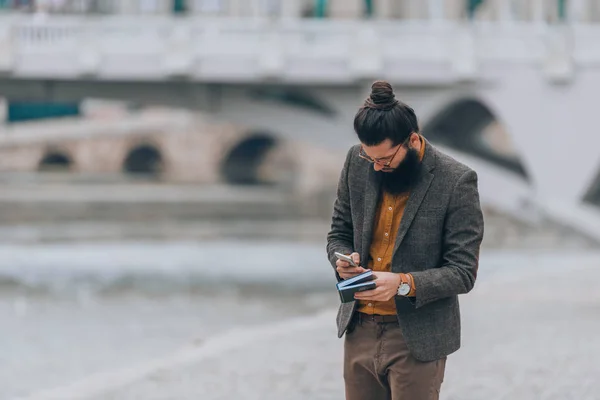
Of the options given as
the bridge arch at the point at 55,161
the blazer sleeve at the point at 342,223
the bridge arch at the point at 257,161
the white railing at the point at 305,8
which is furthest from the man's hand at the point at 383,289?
the bridge arch at the point at 55,161

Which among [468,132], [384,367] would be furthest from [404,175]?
[468,132]

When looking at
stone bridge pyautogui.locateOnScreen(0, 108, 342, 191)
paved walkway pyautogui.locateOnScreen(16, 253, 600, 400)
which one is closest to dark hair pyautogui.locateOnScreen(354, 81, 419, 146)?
paved walkway pyautogui.locateOnScreen(16, 253, 600, 400)

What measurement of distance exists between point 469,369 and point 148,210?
28.0 m

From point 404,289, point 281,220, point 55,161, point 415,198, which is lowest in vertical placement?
point 55,161

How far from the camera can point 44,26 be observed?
Result: 70.5ft

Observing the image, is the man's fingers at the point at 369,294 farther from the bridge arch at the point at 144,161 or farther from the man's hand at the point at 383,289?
the bridge arch at the point at 144,161

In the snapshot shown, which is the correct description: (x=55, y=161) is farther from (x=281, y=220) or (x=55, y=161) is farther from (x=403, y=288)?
(x=403, y=288)

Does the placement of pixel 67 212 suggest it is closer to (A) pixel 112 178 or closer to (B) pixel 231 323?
(A) pixel 112 178

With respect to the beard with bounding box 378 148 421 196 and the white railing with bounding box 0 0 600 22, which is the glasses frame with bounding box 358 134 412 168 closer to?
the beard with bounding box 378 148 421 196

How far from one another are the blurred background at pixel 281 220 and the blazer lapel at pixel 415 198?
3526 millimetres

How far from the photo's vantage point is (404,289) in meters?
3.59

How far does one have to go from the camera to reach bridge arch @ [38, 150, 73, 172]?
47.4 m

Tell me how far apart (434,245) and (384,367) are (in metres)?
0.40

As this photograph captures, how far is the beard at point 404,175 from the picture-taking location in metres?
3.62
